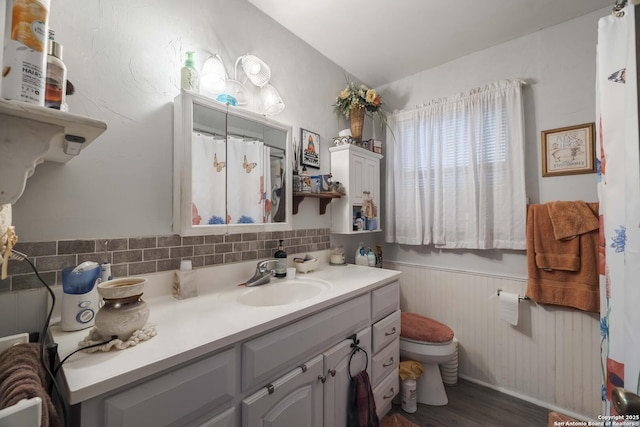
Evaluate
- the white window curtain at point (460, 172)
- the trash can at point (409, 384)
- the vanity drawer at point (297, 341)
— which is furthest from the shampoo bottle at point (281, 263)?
the white window curtain at point (460, 172)

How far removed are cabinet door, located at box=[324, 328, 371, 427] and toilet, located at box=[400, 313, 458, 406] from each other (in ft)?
1.97

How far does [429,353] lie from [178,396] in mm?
1533

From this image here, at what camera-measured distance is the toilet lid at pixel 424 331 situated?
1686mm

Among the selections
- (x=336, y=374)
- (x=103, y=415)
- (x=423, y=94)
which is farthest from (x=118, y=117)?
(x=423, y=94)

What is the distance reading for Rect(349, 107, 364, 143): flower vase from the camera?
2.07 metres

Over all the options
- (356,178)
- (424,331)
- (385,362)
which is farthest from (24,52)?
(424,331)

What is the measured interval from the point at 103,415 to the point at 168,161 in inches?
36.7

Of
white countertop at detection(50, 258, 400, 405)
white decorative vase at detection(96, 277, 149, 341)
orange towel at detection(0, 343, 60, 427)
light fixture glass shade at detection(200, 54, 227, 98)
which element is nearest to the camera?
orange towel at detection(0, 343, 60, 427)

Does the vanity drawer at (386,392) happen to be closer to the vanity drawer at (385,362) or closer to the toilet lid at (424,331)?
the vanity drawer at (385,362)

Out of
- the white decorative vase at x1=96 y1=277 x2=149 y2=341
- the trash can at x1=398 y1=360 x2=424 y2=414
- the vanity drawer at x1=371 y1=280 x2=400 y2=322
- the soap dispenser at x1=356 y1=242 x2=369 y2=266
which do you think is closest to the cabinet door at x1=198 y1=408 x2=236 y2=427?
the white decorative vase at x1=96 y1=277 x2=149 y2=341

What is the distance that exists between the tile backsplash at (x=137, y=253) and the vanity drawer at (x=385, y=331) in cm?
74

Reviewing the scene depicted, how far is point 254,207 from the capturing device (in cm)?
143

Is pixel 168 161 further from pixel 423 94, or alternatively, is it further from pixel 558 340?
pixel 558 340

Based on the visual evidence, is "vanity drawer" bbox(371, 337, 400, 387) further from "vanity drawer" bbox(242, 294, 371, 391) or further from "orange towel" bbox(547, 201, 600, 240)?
Answer: "orange towel" bbox(547, 201, 600, 240)
